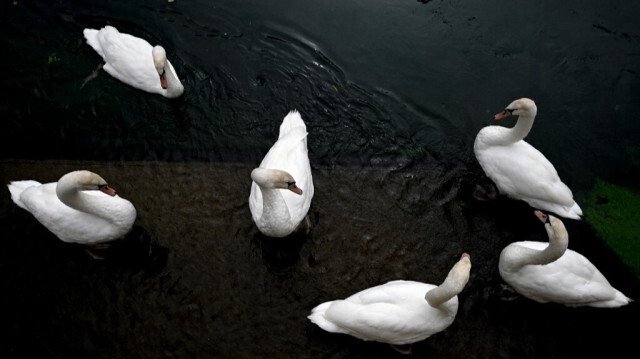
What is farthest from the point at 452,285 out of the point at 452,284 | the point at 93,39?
the point at 93,39

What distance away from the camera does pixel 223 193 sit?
5352mm

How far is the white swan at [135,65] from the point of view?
591 centimetres

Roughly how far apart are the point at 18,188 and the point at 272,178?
2.82m

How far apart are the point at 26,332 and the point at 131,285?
100 cm

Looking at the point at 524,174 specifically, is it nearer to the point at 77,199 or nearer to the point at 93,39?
the point at 77,199

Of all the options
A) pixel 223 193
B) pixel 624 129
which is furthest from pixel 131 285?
pixel 624 129

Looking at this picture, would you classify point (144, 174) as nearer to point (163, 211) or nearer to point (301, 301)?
point (163, 211)

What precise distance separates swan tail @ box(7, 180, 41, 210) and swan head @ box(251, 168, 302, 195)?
252 centimetres

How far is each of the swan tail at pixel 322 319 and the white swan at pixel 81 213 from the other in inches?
83.1

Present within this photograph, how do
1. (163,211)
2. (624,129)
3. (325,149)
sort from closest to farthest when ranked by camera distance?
(163,211)
(325,149)
(624,129)

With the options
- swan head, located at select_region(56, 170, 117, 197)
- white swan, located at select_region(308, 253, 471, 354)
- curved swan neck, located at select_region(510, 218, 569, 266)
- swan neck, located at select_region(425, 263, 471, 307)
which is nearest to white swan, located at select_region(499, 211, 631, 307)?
curved swan neck, located at select_region(510, 218, 569, 266)

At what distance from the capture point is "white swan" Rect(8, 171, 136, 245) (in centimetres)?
436

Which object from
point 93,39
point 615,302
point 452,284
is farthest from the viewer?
point 93,39

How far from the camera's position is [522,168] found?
16.7ft
